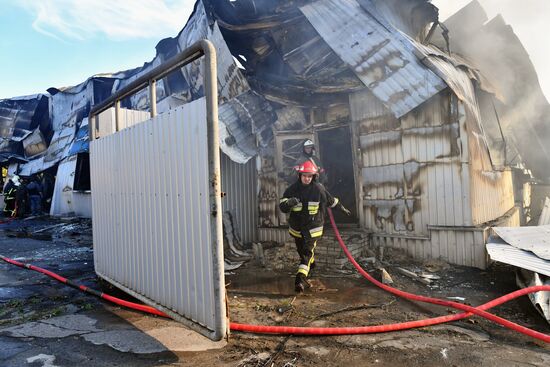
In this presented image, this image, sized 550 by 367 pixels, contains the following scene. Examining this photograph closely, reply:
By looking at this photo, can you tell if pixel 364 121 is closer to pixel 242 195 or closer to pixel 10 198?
pixel 242 195

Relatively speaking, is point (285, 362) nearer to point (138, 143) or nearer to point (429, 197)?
point (138, 143)

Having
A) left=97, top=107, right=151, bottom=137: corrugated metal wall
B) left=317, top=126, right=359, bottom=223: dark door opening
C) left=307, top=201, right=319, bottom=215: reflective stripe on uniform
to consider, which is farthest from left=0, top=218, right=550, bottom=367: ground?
left=317, top=126, right=359, bottom=223: dark door opening

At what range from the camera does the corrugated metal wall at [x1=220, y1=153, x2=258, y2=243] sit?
7.42 m

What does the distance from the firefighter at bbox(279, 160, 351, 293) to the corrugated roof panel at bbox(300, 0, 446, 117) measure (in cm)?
208

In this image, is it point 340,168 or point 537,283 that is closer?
point 537,283

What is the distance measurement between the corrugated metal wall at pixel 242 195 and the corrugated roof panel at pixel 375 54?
3.08 meters

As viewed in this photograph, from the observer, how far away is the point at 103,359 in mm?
2941

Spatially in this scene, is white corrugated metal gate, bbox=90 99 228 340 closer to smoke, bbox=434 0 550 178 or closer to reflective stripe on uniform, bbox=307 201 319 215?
reflective stripe on uniform, bbox=307 201 319 215

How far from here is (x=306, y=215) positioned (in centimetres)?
513

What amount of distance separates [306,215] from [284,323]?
1790 millimetres

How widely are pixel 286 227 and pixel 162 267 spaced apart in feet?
14.1

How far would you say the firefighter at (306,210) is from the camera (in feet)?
16.5

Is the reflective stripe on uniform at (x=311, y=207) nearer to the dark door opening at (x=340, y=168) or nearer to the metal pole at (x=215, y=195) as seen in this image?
the metal pole at (x=215, y=195)

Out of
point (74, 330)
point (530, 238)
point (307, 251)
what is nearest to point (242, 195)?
point (307, 251)
